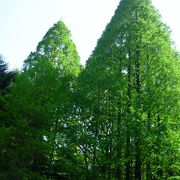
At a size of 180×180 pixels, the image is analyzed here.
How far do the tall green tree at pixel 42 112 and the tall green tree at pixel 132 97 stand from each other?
60.6 inches

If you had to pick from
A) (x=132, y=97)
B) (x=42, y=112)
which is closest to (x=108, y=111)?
(x=132, y=97)

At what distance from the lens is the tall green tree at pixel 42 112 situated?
19.4 metres

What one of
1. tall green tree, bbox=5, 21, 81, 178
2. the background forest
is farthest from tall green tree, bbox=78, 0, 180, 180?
tall green tree, bbox=5, 21, 81, 178

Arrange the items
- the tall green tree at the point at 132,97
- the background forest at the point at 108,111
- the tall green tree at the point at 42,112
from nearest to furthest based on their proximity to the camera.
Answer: the tall green tree at the point at 132,97 → the background forest at the point at 108,111 → the tall green tree at the point at 42,112

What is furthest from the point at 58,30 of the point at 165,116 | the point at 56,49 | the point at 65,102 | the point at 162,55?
the point at 165,116

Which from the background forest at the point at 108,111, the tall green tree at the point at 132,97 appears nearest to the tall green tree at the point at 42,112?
the background forest at the point at 108,111

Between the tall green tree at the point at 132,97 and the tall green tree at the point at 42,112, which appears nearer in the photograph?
the tall green tree at the point at 132,97

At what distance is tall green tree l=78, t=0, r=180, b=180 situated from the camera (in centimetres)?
1678

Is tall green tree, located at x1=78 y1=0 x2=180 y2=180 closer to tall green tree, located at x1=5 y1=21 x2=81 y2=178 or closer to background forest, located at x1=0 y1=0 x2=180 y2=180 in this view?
background forest, located at x1=0 y1=0 x2=180 y2=180

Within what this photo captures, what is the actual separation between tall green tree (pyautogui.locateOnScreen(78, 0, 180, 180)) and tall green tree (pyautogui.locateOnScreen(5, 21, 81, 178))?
1540 millimetres

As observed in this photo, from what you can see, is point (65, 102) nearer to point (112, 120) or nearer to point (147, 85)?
point (112, 120)

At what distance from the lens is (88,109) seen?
19672 millimetres

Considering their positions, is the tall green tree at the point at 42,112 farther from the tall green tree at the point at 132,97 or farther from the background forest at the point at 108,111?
the tall green tree at the point at 132,97

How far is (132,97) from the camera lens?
17859 millimetres
